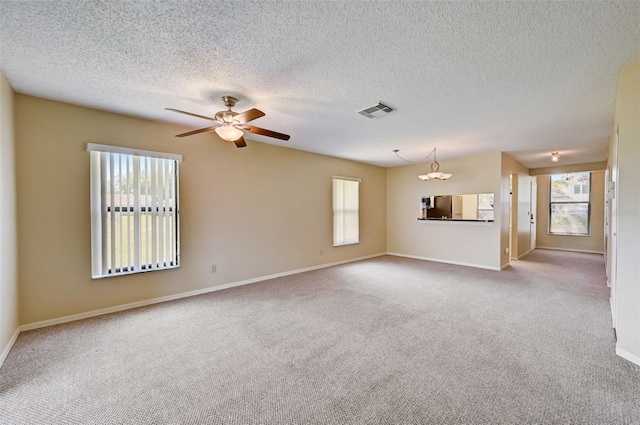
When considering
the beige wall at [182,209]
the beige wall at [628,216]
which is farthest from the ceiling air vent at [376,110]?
the beige wall at [628,216]

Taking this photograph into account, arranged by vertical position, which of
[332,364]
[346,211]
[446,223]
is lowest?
[332,364]

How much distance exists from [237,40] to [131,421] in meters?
2.66

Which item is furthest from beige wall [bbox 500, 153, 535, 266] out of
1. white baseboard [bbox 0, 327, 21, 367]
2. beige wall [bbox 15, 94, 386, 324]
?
white baseboard [bbox 0, 327, 21, 367]

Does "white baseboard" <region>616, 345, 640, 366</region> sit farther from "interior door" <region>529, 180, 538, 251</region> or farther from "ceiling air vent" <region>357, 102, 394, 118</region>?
"interior door" <region>529, 180, 538, 251</region>

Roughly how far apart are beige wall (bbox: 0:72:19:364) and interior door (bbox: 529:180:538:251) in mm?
10862

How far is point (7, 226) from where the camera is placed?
257cm

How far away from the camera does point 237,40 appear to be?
6.46 ft

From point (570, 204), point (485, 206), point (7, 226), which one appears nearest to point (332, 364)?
point (7, 226)

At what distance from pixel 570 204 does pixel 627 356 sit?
797cm

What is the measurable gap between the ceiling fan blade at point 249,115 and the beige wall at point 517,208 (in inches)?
215

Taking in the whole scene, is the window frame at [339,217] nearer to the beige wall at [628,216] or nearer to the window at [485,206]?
the window at [485,206]

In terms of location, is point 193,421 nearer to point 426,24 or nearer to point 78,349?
point 78,349

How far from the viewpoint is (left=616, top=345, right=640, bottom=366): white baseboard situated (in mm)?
2232

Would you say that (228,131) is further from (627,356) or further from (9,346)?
(627,356)
